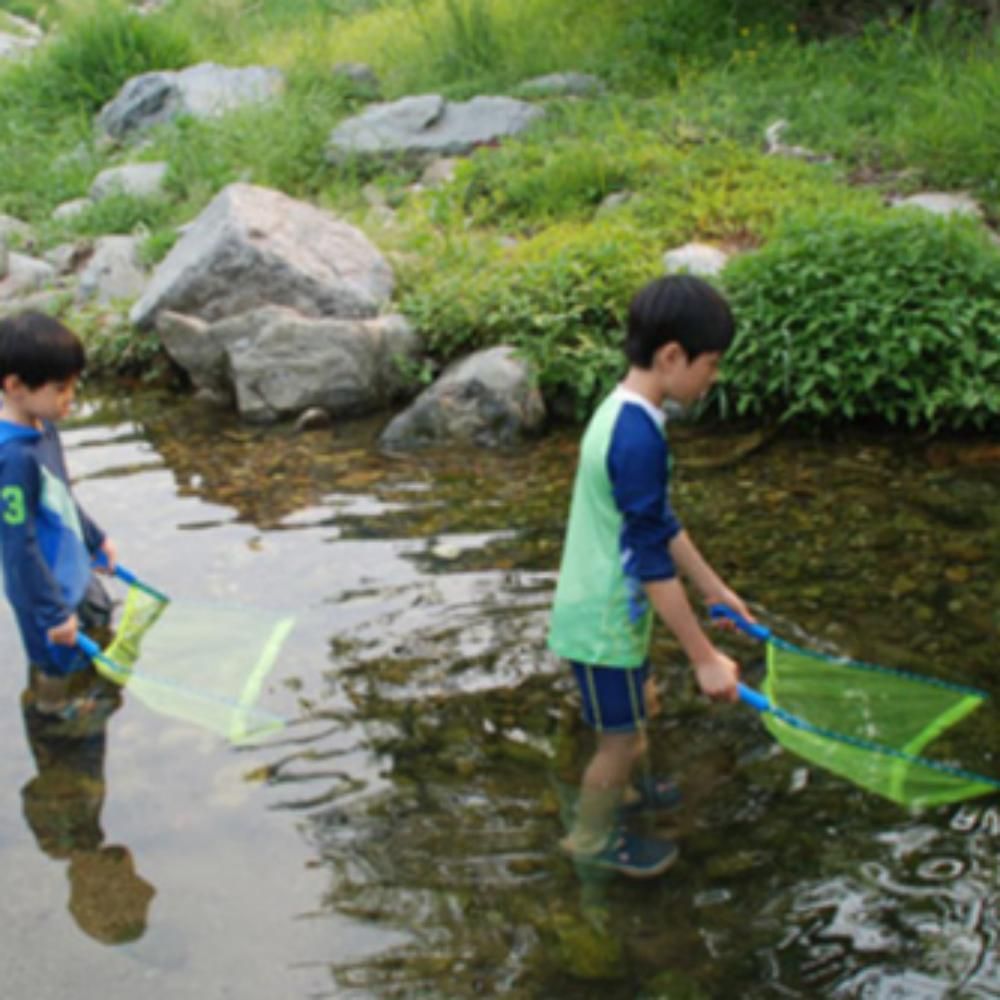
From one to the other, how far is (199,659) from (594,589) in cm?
173

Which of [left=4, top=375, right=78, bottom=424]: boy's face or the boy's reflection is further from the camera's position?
[left=4, top=375, right=78, bottom=424]: boy's face

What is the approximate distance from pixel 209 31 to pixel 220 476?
982 cm

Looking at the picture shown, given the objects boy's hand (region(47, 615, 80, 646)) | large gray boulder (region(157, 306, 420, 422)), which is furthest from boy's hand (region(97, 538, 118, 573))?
large gray boulder (region(157, 306, 420, 422))

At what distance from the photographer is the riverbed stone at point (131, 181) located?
978 cm

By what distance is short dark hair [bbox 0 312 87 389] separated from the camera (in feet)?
11.2

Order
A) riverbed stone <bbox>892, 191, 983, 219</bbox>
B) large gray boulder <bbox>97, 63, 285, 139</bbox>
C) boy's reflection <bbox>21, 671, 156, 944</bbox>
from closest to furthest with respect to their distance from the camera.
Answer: boy's reflection <bbox>21, 671, 156, 944</bbox> < riverbed stone <bbox>892, 191, 983, 219</bbox> < large gray boulder <bbox>97, 63, 285, 139</bbox>

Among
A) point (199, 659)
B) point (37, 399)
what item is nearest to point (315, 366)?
point (199, 659)

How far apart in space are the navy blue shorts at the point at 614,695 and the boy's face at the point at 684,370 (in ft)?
2.45

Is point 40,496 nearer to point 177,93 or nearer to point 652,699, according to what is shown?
point 652,699

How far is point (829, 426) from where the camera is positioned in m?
5.93

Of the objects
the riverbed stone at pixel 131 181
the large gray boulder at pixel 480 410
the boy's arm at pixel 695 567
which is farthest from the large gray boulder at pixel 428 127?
the boy's arm at pixel 695 567

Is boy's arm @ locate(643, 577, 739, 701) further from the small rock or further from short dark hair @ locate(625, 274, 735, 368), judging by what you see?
the small rock

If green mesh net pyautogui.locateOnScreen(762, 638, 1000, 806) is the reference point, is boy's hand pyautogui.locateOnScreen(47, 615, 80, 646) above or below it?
above

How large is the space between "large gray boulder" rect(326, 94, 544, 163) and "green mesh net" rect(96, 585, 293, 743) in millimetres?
6112
